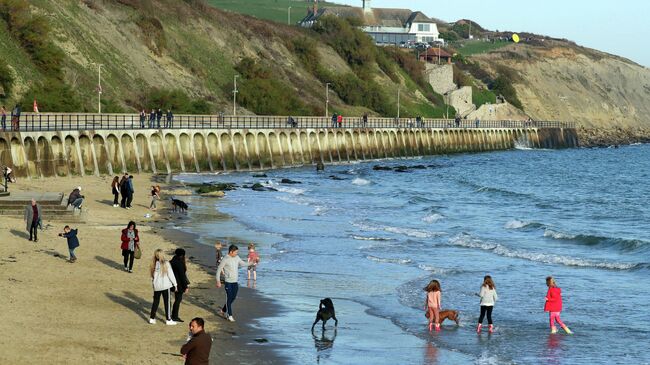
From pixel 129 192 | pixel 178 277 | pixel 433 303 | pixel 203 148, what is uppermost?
pixel 203 148

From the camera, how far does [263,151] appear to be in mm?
84000

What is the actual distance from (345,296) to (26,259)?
8038 millimetres

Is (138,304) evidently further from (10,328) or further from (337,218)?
(337,218)

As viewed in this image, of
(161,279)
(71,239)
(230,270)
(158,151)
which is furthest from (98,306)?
(158,151)

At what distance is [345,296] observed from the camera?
93.0 feet

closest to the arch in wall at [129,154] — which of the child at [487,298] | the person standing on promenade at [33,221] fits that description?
the person standing on promenade at [33,221]

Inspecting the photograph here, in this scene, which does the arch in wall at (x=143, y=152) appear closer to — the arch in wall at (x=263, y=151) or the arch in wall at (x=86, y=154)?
the arch in wall at (x=86, y=154)

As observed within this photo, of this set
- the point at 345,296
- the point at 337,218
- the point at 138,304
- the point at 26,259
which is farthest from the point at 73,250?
the point at 337,218

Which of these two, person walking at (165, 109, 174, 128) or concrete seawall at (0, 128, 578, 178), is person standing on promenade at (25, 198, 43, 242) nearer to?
concrete seawall at (0, 128, 578, 178)

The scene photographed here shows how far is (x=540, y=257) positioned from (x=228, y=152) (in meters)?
43.5

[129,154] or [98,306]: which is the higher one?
[129,154]

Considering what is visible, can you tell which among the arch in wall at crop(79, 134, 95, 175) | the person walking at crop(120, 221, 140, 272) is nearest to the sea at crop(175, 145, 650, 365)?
the person walking at crop(120, 221, 140, 272)

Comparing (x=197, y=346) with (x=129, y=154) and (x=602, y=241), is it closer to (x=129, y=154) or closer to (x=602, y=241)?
(x=602, y=241)

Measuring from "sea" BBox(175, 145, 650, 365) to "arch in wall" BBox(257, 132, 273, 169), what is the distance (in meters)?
5.86
